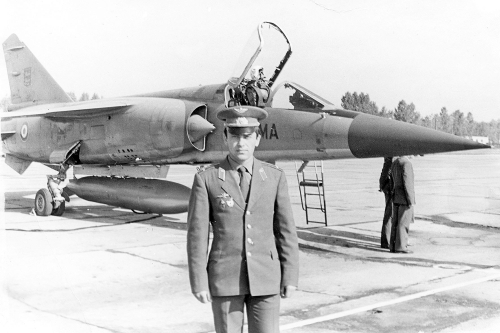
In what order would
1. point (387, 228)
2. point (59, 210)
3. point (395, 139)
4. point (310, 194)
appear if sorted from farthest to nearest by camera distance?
point (59, 210), point (310, 194), point (387, 228), point (395, 139)

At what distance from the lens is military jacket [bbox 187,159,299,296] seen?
3062mm

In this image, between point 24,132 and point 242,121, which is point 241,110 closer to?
point 242,121

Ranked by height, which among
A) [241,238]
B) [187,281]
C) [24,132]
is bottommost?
[187,281]

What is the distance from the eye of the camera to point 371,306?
16.0 ft

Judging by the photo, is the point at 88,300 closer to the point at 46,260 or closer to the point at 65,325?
the point at 65,325

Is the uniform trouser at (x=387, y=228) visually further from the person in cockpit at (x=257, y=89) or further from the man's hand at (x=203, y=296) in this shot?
the man's hand at (x=203, y=296)

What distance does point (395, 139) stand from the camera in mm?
7219

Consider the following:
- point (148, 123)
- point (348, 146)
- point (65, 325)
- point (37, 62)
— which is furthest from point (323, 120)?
point (37, 62)

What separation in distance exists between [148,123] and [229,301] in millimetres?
7280

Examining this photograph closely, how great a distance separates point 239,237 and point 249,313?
0.45 meters

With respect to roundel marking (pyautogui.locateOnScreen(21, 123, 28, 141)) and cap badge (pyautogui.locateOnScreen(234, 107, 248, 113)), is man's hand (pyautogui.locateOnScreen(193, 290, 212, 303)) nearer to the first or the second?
cap badge (pyautogui.locateOnScreen(234, 107, 248, 113))

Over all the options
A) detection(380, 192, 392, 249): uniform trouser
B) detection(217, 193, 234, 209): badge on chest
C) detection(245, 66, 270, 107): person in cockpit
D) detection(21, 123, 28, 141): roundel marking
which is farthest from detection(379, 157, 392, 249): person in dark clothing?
detection(21, 123, 28, 141): roundel marking

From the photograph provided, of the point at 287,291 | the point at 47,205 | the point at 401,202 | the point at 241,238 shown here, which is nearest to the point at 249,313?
the point at 287,291

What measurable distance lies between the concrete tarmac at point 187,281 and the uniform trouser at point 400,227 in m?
0.19
